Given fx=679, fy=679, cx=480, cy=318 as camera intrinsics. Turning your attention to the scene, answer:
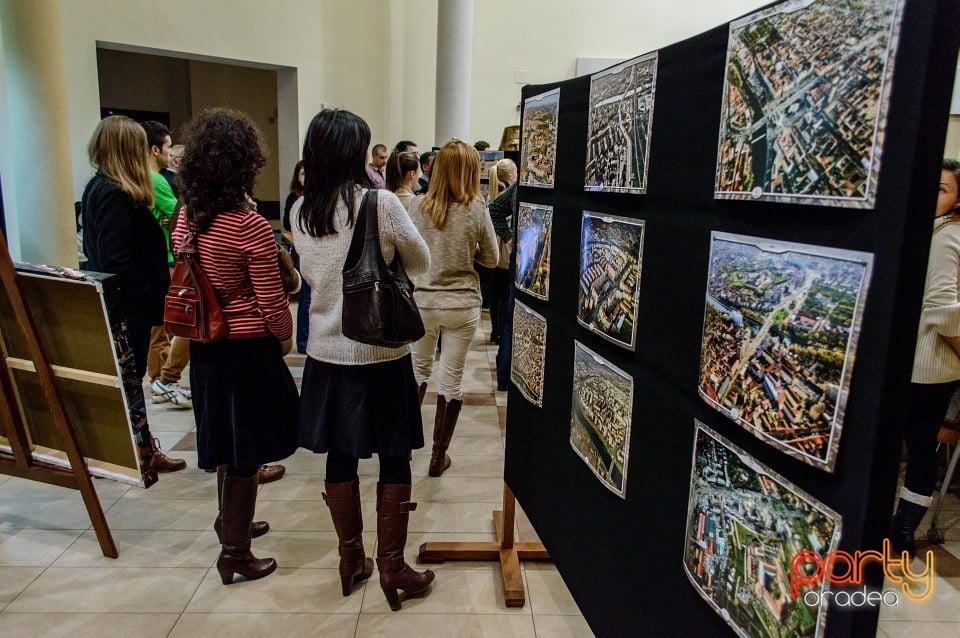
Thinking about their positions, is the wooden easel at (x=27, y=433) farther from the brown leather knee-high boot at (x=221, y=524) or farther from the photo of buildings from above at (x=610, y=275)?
the photo of buildings from above at (x=610, y=275)

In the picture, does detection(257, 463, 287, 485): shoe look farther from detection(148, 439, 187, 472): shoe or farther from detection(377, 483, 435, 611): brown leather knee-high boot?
detection(377, 483, 435, 611): brown leather knee-high boot

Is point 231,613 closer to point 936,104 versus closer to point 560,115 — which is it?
point 560,115

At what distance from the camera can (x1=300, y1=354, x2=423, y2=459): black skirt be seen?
220cm

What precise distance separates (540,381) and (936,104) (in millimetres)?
1454

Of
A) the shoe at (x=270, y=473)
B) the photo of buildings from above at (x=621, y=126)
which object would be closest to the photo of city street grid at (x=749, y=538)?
the photo of buildings from above at (x=621, y=126)

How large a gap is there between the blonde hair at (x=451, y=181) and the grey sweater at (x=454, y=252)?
3 centimetres

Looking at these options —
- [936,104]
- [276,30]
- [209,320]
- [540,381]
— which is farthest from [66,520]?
[276,30]

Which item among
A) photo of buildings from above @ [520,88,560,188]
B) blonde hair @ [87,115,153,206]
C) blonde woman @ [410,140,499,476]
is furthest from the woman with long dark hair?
blonde hair @ [87,115,153,206]

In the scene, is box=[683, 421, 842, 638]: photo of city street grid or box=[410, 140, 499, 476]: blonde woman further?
box=[410, 140, 499, 476]: blonde woman

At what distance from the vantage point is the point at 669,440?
1.37 m

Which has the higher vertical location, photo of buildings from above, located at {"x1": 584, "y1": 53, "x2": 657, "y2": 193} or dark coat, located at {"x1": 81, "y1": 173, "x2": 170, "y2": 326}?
photo of buildings from above, located at {"x1": 584, "y1": 53, "x2": 657, "y2": 193}

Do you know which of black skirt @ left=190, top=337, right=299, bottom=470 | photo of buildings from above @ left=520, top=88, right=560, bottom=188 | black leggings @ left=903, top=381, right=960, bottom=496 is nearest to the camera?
photo of buildings from above @ left=520, top=88, right=560, bottom=188

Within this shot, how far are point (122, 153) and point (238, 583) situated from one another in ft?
6.37

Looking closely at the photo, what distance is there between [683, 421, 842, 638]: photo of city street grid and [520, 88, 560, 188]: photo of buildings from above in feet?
3.42
